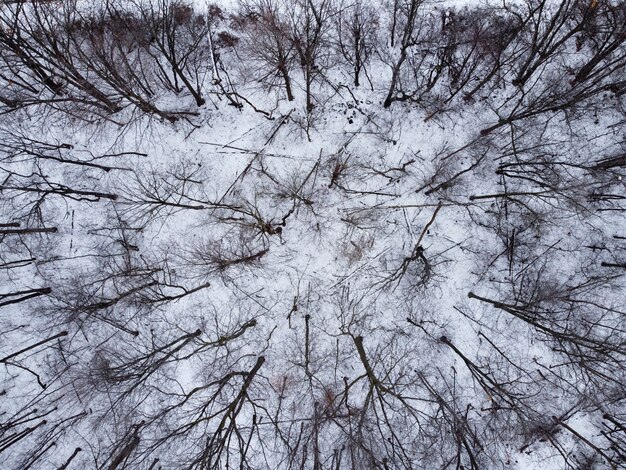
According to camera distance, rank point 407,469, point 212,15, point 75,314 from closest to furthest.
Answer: point 407,469 < point 75,314 < point 212,15

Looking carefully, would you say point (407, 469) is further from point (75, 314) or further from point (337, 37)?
point (337, 37)

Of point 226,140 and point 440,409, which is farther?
point 226,140

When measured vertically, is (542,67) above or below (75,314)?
above

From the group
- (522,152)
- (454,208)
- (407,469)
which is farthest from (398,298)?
(522,152)

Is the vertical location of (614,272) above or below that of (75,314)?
below

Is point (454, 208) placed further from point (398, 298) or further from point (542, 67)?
point (542, 67)

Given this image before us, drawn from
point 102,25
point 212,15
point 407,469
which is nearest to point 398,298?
point 407,469

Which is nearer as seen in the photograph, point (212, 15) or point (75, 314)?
point (75, 314)

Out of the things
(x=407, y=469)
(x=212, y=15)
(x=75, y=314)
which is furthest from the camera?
(x=212, y=15)

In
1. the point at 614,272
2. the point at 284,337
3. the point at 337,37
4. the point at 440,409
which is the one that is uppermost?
the point at 337,37
